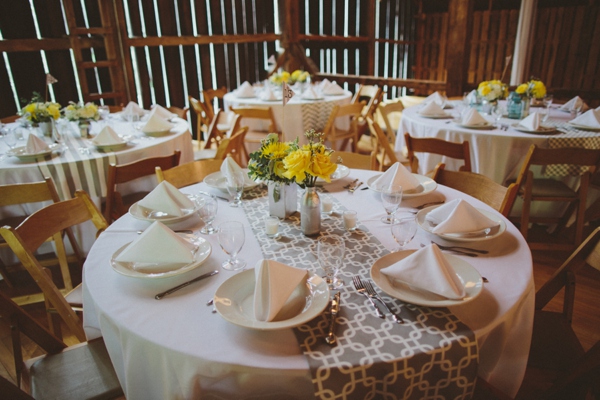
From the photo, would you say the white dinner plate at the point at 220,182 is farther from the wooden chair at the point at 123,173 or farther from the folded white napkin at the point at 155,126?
the folded white napkin at the point at 155,126

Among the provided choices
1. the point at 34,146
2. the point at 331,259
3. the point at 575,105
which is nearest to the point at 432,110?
the point at 575,105

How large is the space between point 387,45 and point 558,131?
692 centimetres

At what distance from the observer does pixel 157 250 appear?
1256mm

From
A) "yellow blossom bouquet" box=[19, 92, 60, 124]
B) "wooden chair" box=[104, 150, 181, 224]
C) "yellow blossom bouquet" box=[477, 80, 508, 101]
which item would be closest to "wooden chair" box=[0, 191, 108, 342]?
"wooden chair" box=[104, 150, 181, 224]

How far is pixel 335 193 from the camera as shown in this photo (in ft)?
6.10

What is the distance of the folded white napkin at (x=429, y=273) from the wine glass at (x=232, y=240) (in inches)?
16.9

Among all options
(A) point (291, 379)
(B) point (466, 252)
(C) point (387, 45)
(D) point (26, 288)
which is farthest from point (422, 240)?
(C) point (387, 45)

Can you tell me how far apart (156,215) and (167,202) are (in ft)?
→ 0.22

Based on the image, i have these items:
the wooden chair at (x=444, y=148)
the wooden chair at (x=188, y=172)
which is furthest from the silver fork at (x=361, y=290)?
the wooden chair at (x=444, y=148)

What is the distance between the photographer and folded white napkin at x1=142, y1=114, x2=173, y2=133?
3.02 metres

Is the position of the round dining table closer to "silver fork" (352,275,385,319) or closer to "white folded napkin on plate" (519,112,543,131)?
"silver fork" (352,275,385,319)

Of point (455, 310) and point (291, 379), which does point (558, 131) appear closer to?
point (455, 310)

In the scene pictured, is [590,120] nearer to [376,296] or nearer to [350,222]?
[350,222]

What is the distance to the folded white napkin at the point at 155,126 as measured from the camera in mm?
3018
